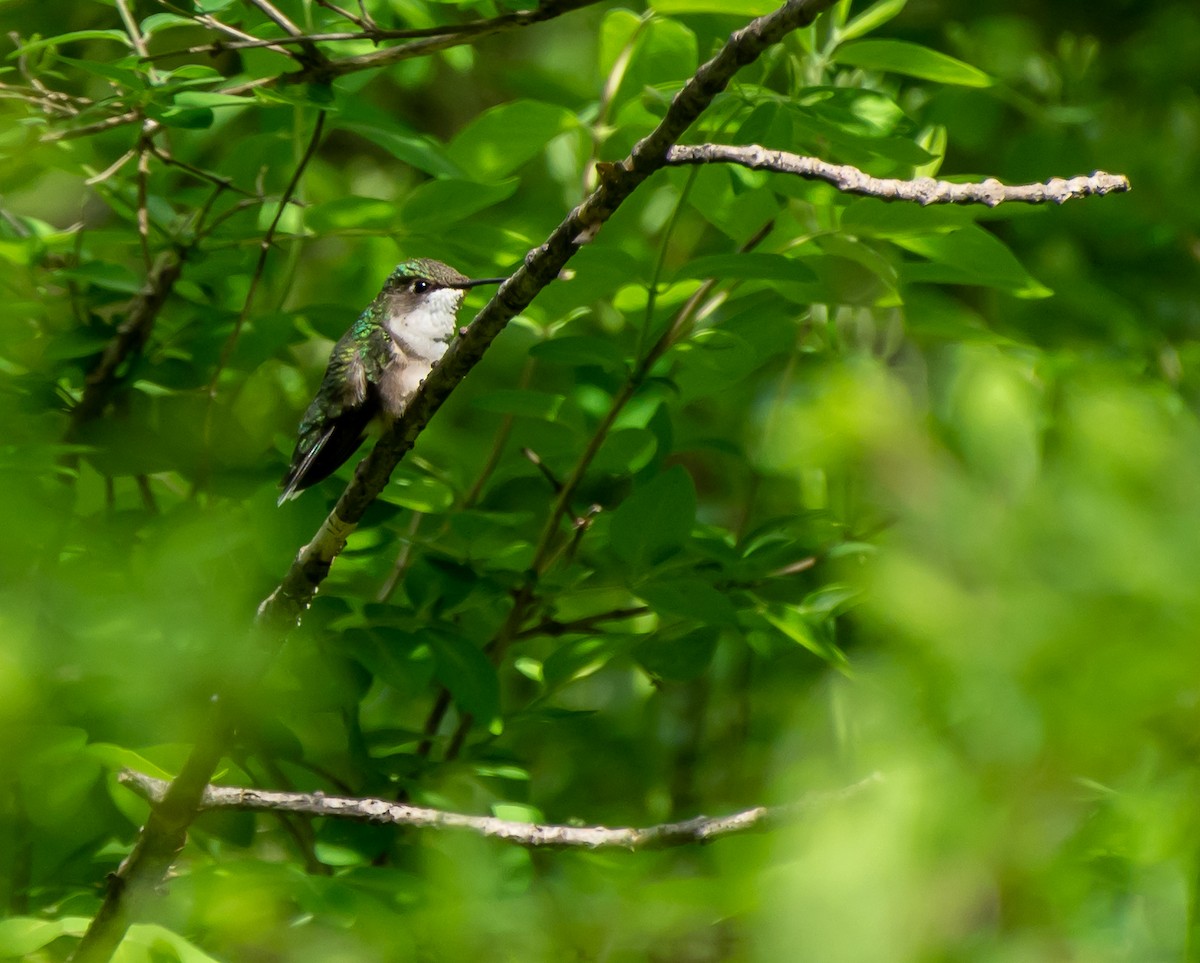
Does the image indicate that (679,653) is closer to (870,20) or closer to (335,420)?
(335,420)

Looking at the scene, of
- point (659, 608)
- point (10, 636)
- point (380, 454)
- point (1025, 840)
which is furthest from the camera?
point (659, 608)

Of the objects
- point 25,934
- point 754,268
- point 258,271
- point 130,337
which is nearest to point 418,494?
point 258,271

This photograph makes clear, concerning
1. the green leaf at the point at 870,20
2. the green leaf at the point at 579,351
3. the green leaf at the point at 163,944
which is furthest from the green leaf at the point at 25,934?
the green leaf at the point at 870,20

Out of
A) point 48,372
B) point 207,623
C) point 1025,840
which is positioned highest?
point 1025,840

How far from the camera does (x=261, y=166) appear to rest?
341 cm

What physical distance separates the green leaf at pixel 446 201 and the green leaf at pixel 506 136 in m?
0.26

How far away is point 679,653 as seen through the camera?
2.90 m

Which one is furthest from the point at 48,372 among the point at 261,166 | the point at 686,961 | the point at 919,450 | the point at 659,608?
the point at 919,450

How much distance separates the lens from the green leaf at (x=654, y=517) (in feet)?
8.57

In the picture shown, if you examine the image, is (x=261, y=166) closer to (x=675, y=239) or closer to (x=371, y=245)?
(x=371, y=245)

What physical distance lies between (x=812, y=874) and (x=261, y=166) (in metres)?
2.87

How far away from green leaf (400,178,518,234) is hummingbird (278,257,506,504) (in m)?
0.33

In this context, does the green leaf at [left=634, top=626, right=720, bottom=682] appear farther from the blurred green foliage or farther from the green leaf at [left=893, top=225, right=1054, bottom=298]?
the green leaf at [left=893, top=225, right=1054, bottom=298]

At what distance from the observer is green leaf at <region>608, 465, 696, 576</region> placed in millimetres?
2613
